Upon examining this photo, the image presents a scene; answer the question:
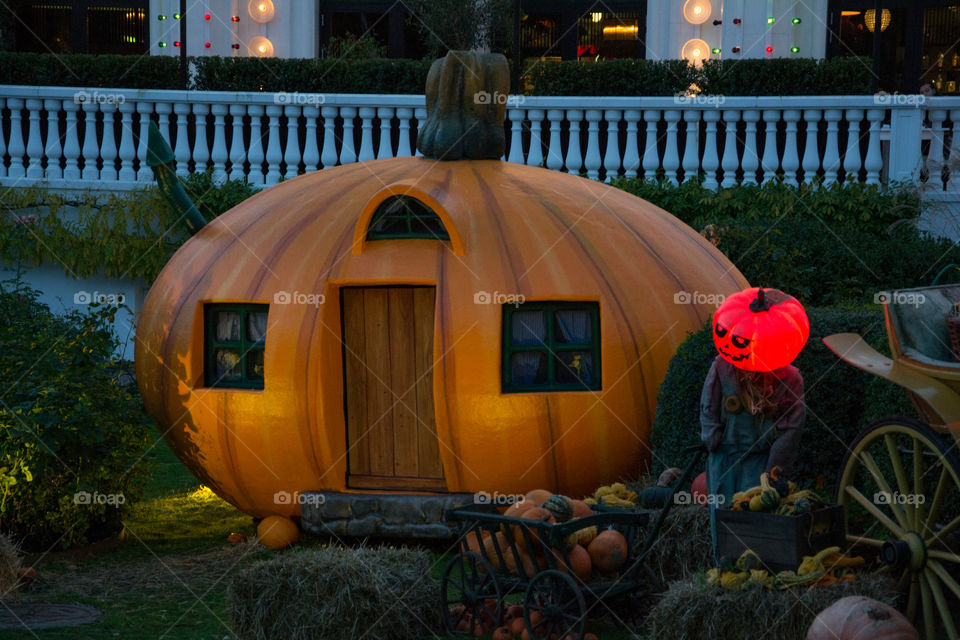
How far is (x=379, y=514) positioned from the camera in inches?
360

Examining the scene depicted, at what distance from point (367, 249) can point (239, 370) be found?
133 cm

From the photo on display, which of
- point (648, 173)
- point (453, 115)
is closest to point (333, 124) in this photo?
point (648, 173)

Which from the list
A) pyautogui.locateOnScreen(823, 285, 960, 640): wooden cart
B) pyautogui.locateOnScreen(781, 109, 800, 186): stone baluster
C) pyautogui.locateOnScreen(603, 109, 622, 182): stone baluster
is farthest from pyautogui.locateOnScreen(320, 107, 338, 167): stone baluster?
pyautogui.locateOnScreen(823, 285, 960, 640): wooden cart

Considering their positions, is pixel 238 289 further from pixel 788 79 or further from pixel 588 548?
pixel 788 79

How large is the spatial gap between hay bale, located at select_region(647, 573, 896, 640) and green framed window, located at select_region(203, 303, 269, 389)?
3.95m

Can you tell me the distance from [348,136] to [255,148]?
3.68 feet

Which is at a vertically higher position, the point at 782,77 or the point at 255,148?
the point at 782,77

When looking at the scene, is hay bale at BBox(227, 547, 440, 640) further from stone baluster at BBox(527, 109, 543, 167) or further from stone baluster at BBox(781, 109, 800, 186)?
stone baluster at BBox(781, 109, 800, 186)

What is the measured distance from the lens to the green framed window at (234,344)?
9.41 meters

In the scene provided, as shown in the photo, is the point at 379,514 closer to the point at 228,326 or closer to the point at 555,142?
the point at 228,326

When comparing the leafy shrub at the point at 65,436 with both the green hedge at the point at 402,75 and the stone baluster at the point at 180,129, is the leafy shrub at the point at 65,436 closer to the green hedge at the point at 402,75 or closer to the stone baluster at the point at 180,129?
the stone baluster at the point at 180,129

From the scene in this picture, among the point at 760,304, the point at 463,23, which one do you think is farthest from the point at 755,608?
the point at 463,23

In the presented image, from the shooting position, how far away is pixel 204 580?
8.84m

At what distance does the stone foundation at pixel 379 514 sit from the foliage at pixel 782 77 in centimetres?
922
